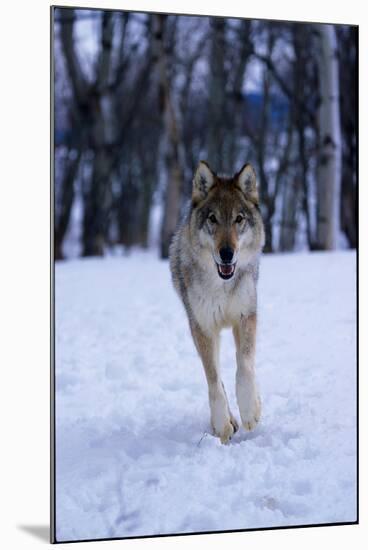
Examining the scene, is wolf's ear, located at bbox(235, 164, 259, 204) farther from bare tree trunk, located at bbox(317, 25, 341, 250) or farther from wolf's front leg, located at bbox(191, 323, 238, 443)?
bare tree trunk, located at bbox(317, 25, 341, 250)

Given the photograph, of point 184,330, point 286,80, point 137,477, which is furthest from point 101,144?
point 137,477

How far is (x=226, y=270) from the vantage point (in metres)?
3.21

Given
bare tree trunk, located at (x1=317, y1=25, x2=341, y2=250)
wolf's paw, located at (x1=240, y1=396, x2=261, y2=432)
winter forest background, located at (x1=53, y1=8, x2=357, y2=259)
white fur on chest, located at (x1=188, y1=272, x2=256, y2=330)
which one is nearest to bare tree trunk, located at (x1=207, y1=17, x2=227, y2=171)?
winter forest background, located at (x1=53, y1=8, x2=357, y2=259)

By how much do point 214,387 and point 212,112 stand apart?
381 cm

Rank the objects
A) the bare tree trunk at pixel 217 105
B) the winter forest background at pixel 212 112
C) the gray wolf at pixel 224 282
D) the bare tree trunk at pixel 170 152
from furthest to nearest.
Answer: the bare tree trunk at pixel 170 152
the bare tree trunk at pixel 217 105
the winter forest background at pixel 212 112
the gray wolf at pixel 224 282

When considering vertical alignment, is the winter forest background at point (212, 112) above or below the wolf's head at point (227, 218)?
above

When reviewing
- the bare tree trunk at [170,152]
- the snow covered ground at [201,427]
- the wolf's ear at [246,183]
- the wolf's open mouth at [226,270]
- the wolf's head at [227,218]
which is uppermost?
the bare tree trunk at [170,152]

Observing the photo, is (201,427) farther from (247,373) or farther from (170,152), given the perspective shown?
(170,152)

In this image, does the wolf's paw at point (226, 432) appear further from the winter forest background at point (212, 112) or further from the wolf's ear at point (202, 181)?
the winter forest background at point (212, 112)

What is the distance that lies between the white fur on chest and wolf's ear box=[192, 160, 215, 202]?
1.15 feet

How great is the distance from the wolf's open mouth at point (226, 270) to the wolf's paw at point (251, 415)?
532 mm

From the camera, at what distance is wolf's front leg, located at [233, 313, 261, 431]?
328 centimetres

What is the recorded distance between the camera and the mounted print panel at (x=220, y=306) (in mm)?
3303

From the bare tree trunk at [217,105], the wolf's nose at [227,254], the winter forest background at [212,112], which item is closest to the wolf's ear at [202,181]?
the wolf's nose at [227,254]
